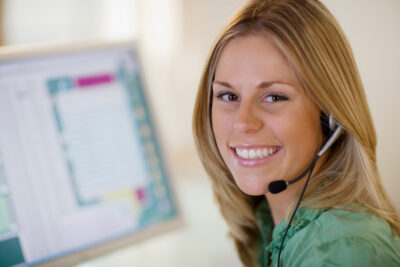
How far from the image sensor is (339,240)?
70 cm

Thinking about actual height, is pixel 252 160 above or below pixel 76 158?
below

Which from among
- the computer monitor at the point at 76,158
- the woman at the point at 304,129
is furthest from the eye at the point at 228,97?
→ the computer monitor at the point at 76,158

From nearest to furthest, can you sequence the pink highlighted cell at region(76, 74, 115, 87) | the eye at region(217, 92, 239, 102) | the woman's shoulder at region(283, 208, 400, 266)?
1. the woman's shoulder at region(283, 208, 400, 266)
2. the eye at region(217, 92, 239, 102)
3. the pink highlighted cell at region(76, 74, 115, 87)

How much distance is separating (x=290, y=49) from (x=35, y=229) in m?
0.72

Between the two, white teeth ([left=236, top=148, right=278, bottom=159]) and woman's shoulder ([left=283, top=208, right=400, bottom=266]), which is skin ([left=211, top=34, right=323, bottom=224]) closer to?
white teeth ([left=236, top=148, right=278, bottom=159])

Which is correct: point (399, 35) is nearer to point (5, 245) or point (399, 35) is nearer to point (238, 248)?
point (238, 248)

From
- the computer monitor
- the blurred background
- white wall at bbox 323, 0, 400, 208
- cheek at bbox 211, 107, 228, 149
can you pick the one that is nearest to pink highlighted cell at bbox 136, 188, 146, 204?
the computer monitor

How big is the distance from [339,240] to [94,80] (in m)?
0.73

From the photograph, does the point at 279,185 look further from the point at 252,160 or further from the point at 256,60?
the point at 256,60

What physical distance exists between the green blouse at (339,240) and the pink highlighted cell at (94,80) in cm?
62

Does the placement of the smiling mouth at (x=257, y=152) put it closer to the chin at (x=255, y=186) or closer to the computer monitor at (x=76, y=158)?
the chin at (x=255, y=186)

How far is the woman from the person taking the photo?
0.75 m

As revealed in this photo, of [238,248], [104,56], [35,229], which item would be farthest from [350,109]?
[35,229]

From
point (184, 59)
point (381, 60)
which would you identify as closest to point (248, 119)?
point (381, 60)
